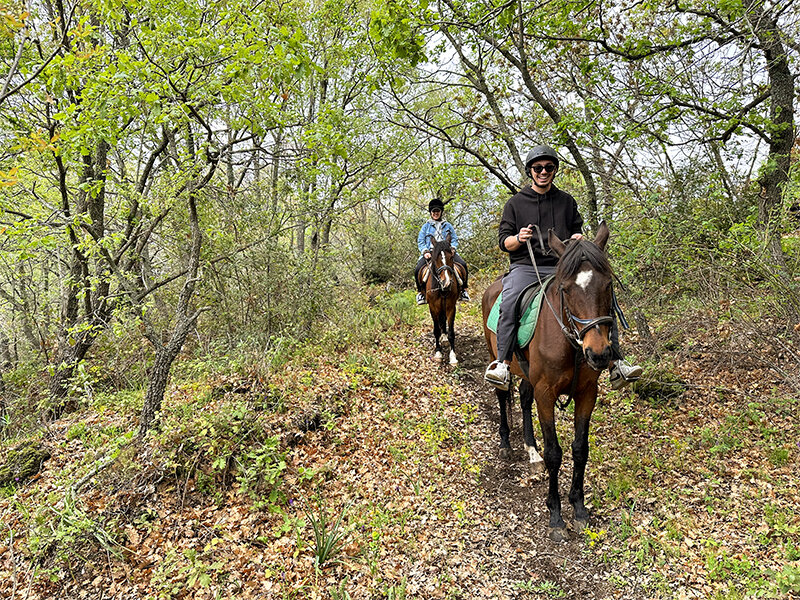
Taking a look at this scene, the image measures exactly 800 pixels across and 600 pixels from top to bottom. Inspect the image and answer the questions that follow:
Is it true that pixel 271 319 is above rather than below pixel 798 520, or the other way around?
above

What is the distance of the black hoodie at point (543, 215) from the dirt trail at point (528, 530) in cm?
274

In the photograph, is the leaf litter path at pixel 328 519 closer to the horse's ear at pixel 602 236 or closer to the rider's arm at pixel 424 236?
the horse's ear at pixel 602 236

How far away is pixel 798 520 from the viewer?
11.7ft

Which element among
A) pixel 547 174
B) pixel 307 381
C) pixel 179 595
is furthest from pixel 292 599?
pixel 547 174

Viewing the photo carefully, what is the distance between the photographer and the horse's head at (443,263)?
27.5 feet

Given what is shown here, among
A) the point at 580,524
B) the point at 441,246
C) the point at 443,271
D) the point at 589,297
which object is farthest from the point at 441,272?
the point at 580,524

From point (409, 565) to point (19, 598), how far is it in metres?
3.56

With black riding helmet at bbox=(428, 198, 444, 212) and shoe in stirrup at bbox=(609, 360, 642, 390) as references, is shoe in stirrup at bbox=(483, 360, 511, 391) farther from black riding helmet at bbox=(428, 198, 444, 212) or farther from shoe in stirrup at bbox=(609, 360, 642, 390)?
black riding helmet at bbox=(428, 198, 444, 212)

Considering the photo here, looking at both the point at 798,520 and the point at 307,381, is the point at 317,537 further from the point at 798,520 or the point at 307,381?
the point at 798,520

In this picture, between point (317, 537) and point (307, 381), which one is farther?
point (307, 381)

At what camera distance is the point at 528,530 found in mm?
4266

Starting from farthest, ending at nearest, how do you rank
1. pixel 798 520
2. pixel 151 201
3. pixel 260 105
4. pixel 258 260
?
1. pixel 258 260
2. pixel 151 201
3. pixel 260 105
4. pixel 798 520

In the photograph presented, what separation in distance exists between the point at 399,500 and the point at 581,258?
3.44 m

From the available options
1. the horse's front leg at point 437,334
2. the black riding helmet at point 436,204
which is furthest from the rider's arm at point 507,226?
the black riding helmet at point 436,204
